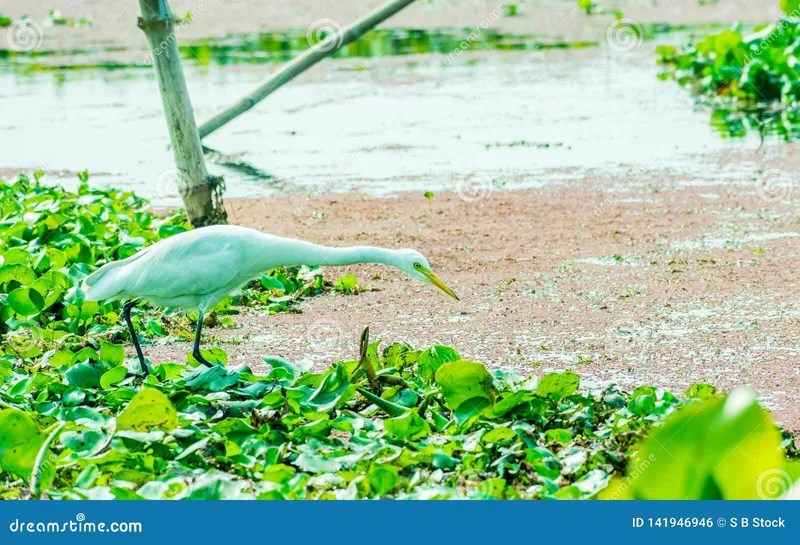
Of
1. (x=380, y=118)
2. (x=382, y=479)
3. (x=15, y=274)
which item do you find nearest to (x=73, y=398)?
(x=382, y=479)

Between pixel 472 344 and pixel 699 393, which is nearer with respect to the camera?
pixel 699 393

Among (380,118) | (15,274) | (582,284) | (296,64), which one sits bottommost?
(582,284)

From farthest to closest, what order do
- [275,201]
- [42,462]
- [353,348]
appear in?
[275,201]
[353,348]
[42,462]

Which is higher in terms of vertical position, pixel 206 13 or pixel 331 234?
pixel 206 13

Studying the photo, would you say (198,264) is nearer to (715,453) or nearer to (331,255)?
(331,255)

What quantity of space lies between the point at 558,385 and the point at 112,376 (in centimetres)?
192

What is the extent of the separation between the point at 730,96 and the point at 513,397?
11676 millimetres

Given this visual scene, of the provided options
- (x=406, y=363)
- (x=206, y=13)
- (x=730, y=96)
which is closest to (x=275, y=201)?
(x=406, y=363)

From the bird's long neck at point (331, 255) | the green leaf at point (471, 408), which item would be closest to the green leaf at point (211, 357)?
the bird's long neck at point (331, 255)

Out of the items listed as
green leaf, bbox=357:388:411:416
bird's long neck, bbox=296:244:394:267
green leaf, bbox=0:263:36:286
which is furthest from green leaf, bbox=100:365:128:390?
green leaf, bbox=0:263:36:286

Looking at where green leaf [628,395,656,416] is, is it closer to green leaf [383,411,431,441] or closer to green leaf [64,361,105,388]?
green leaf [383,411,431,441]

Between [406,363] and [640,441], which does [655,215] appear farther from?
[640,441]

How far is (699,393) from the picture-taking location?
14.4 feet

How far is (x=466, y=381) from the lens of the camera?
430 cm
